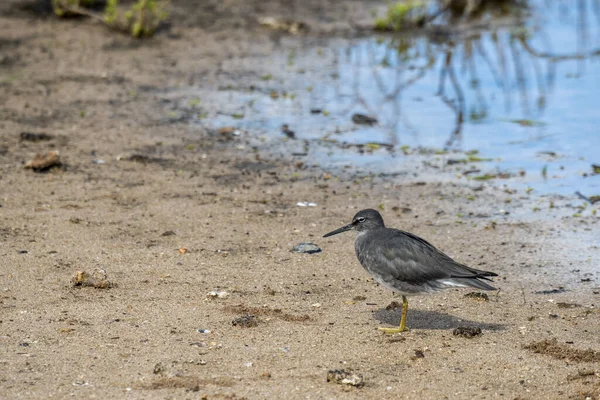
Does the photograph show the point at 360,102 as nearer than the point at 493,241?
No

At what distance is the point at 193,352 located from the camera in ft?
18.5

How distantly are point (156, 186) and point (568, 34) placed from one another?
31.1 feet

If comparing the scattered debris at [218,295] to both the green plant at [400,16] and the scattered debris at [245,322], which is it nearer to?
→ the scattered debris at [245,322]

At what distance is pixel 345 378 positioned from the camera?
17.1 feet

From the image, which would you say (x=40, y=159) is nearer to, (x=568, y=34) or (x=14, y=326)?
(x=14, y=326)

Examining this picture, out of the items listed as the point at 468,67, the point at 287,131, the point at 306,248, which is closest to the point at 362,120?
the point at 287,131

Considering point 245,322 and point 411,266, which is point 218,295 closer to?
point 245,322

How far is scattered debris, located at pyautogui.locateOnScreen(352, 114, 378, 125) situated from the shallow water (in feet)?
0.37

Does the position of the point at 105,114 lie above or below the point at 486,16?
below

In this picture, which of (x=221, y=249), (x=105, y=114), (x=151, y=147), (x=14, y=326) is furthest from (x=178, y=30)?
(x=14, y=326)

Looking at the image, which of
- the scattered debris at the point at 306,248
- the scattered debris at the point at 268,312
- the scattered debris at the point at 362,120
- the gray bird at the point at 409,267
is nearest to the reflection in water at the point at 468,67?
the scattered debris at the point at 362,120

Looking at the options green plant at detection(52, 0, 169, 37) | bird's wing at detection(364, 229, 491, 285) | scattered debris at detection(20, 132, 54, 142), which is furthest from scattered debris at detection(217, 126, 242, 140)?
bird's wing at detection(364, 229, 491, 285)

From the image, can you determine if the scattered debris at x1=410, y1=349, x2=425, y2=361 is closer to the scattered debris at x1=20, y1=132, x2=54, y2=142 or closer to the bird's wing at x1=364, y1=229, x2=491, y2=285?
the bird's wing at x1=364, y1=229, x2=491, y2=285

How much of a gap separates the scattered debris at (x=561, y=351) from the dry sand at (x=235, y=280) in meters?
0.02
